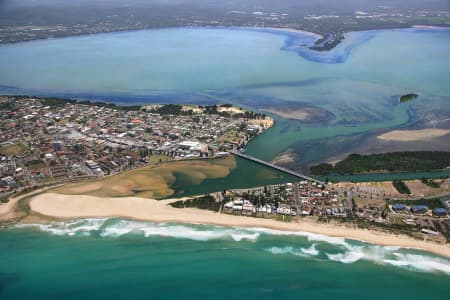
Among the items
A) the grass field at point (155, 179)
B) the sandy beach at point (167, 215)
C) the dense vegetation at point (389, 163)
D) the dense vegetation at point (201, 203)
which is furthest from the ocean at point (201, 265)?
the dense vegetation at point (389, 163)

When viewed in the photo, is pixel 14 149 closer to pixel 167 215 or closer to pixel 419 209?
pixel 167 215

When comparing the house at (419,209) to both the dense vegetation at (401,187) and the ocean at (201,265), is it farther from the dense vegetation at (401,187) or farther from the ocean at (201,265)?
the ocean at (201,265)

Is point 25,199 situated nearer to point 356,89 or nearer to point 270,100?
point 270,100

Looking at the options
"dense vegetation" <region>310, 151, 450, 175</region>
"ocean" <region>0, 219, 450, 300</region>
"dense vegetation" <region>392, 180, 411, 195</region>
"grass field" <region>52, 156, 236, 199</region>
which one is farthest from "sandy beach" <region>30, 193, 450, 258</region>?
"dense vegetation" <region>310, 151, 450, 175</region>

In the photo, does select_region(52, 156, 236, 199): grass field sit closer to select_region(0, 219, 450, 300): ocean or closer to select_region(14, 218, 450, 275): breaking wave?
select_region(14, 218, 450, 275): breaking wave

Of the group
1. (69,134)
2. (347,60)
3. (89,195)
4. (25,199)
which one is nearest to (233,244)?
(89,195)

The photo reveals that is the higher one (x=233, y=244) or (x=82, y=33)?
(x=82, y=33)
